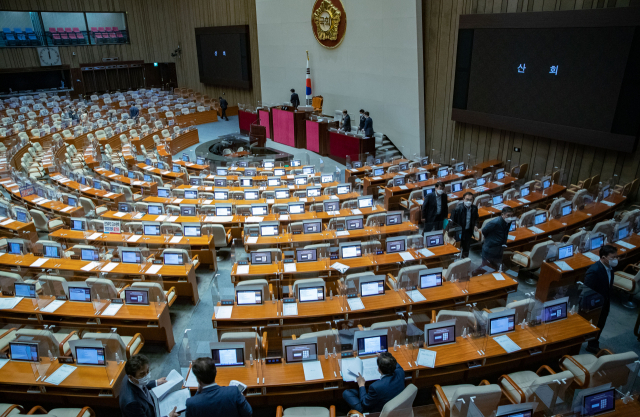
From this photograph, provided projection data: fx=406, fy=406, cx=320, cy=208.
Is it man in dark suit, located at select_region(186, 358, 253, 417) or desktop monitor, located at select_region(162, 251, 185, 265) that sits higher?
man in dark suit, located at select_region(186, 358, 253, 417)

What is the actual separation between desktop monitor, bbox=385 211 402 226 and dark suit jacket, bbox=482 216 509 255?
1955 mm

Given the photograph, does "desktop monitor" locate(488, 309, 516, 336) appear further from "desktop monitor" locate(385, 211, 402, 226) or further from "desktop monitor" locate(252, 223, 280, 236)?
"desktop monitor" locate(252, 223, 280, 236)

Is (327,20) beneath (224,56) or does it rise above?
above

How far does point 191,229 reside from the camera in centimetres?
841

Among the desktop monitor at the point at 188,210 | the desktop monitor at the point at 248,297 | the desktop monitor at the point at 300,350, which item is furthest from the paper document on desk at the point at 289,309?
the desktop monitor at the point at 188,210

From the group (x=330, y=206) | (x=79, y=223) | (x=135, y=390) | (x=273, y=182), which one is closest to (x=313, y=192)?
(x=330, y=206)

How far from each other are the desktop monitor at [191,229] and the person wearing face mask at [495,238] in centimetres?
555

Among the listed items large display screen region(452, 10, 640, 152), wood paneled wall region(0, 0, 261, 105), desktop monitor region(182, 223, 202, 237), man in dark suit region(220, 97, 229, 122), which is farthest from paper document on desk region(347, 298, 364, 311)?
man in dark suit region(220, 97, 229, 122)

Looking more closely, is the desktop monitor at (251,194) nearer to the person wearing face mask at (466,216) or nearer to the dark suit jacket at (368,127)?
the person wearing face mask at (466,216)

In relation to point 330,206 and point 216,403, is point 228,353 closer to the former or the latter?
point 216,403

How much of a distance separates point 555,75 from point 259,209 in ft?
28.6

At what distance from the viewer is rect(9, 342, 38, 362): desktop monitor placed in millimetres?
4910

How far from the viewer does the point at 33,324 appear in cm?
628

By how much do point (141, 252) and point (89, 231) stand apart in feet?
8.17
